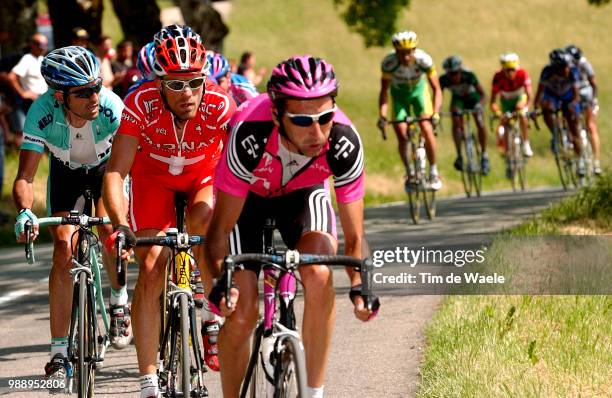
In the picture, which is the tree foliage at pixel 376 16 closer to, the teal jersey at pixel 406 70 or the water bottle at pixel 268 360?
the teal jersey at pixel 406 70

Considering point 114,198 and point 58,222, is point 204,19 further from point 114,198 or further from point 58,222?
point 114,198

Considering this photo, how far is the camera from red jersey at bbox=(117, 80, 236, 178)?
765cm

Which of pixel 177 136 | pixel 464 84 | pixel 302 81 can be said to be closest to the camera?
pixel 302 81

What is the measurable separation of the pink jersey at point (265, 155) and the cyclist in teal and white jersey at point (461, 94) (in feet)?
49.5

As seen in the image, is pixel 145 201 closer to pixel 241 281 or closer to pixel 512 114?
pixel 241 281

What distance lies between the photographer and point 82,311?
24.6 feet

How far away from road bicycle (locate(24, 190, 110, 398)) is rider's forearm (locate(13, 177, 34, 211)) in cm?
26

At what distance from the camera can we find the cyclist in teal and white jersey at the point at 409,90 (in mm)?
16719

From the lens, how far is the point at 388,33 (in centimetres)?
3350

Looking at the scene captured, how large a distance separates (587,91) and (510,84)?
2.55 meters

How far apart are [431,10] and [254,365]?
65863 mm

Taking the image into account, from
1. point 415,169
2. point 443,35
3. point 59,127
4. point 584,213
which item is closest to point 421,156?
point 415,169

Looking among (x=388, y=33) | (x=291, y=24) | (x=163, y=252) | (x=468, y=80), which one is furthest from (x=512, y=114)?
(x=291, y=24)

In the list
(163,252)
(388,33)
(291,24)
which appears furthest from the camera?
(291,24)
